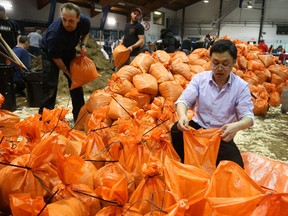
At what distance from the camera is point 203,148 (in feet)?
4.71

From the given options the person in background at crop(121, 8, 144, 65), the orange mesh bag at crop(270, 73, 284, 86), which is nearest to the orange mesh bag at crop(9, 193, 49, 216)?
the person in background at crop(121, 8, 144, 65)

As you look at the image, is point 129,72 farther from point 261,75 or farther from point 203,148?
point 261,75

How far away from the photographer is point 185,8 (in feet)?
72.8

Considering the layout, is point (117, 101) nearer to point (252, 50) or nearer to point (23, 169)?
point (23, 169)

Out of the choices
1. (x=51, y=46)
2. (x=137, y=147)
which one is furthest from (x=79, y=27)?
(x=137, y=147)

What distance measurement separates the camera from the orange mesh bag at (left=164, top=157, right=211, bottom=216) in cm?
109

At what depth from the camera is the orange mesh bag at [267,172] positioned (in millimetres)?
1744

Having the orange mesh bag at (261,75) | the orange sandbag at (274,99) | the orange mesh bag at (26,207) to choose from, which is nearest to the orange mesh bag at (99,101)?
the orange mesh bag at (26,207)

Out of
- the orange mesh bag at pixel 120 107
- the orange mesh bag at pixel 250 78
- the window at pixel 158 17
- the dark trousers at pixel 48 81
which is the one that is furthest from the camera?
the window at pixel 158 17

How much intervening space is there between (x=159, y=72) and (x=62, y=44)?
1154 millimetres

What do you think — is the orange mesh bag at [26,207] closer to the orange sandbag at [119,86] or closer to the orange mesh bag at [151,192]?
the orange mesh bag at [151,192]

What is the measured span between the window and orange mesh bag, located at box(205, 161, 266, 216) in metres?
20.2

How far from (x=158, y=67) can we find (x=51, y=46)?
4.13 ft

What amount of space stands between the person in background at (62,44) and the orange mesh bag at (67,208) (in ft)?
6.61
